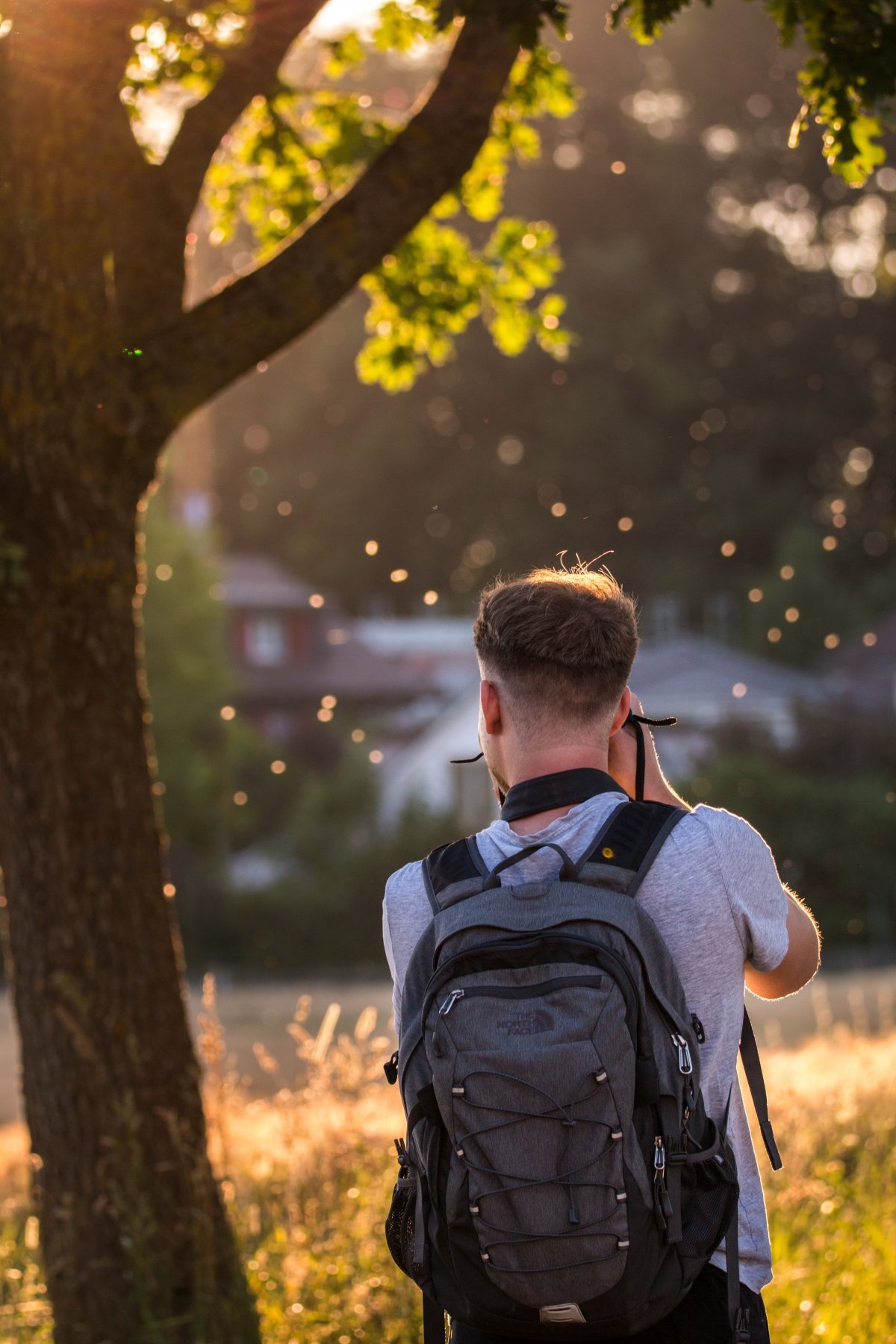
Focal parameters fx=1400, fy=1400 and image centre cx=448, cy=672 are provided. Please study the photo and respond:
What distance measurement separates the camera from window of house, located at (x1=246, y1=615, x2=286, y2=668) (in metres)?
38.8

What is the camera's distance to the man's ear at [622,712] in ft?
6.57

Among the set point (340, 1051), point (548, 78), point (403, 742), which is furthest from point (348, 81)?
point (340, 1051)

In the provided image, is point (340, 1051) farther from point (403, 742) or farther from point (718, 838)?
point (403, 742)

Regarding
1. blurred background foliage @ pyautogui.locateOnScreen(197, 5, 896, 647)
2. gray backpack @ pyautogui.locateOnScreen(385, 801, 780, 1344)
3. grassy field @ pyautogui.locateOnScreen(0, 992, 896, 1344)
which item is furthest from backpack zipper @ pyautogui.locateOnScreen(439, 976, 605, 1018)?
blurred background foliage @ pyautogui.locateOnScreen(197, 5, 896, 647)

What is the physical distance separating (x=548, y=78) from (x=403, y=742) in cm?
2647

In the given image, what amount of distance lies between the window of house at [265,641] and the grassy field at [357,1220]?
33810 millimetres

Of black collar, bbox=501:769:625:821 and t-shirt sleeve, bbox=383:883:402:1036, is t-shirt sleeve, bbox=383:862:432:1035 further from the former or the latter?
black collar, bbox=501:769:625:821

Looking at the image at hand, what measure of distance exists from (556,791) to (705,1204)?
0.58 metres

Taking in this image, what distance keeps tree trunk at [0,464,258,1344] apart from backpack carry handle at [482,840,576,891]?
2.14 metres

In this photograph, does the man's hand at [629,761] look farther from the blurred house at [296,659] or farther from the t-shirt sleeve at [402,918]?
the blurred house at [296,659]

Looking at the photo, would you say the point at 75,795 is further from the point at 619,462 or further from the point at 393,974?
the point at 619,462

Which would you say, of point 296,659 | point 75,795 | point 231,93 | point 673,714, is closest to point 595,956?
point 75,795

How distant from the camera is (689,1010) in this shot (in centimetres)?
188

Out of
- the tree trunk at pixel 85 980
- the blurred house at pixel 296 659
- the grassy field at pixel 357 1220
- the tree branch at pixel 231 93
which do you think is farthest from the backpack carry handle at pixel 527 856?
the blurred house at pixel 296 659
